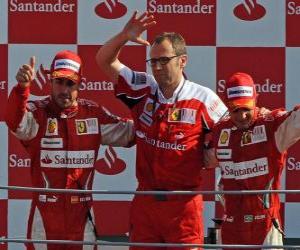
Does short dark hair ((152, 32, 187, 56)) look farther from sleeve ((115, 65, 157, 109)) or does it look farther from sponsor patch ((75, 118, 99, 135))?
sponsor patch ((75, 118, 99, 135))

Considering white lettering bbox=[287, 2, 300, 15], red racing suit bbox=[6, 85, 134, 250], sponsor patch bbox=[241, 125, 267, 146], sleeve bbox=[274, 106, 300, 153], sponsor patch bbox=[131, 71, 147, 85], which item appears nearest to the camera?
sleeve bbox=[274, 106, 300, 153]

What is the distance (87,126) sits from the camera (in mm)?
4180

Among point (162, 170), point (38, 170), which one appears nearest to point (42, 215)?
point (38, 170)

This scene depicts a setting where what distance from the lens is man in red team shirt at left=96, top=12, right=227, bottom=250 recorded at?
159 inches

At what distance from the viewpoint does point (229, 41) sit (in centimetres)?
479

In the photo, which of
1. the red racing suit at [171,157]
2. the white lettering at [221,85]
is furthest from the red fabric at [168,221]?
the white lettering at [221,85]

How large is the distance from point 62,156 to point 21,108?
0.89 feet

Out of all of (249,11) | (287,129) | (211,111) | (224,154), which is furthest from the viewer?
(249,11)

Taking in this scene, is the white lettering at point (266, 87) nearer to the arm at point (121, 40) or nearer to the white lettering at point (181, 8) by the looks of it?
the white lettering at point (181, 8)

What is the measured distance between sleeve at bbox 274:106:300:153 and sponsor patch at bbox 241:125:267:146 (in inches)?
2.1

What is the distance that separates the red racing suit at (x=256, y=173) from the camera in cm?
397

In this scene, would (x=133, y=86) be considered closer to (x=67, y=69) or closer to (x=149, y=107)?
(x=149, y=107)

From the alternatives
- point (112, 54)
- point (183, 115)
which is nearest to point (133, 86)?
point (112, 54)

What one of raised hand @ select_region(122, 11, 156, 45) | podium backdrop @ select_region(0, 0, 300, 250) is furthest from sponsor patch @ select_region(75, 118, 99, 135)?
podium backdrop @ select_region(0, 0, 300, 250)
